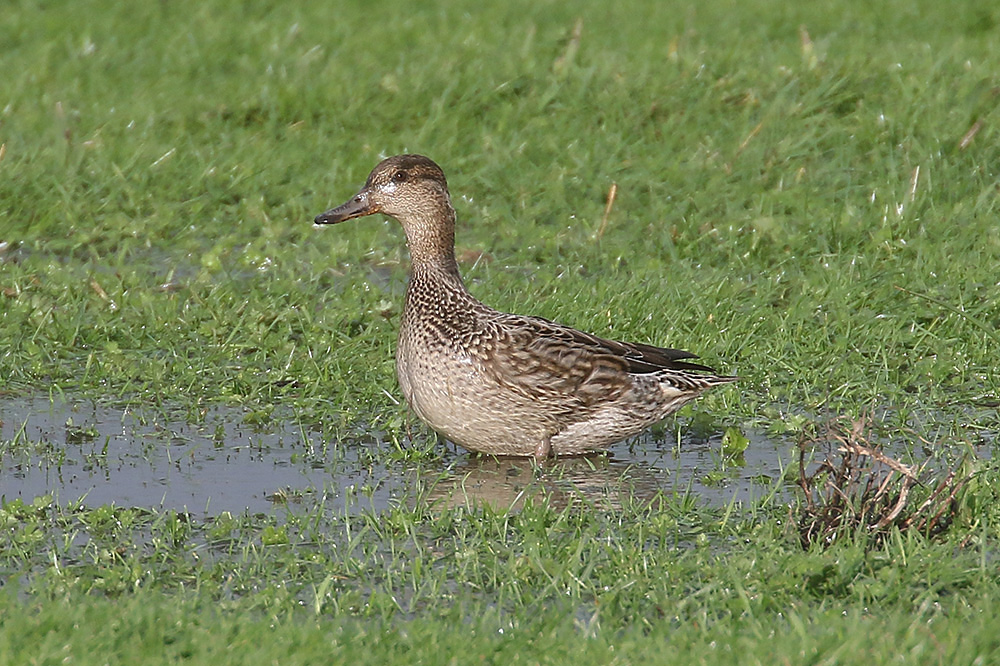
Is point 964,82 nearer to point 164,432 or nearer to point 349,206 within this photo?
point 349,206

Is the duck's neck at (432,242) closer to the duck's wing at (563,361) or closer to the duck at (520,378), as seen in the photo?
the duck at (520,378)

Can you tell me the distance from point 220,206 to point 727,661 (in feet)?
21.2

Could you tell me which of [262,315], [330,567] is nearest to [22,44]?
[262,315]

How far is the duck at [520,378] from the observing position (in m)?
6.70

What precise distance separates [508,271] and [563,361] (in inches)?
100.0

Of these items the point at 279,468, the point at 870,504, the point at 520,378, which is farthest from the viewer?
the point at 520,378

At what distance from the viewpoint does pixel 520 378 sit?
6770mm

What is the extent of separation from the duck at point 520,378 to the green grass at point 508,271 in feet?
1.72

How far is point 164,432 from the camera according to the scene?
7098 mm

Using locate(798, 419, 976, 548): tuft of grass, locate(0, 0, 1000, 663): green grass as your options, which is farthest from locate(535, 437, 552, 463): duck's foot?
locate(798, 419, 976, 548): tuft of grass

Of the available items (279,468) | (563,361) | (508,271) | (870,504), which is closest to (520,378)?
(563,361)

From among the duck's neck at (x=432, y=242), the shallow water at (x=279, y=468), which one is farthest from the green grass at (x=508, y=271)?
the duck's neck at (x=432, y=242)

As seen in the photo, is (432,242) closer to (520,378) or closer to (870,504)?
(520,378)

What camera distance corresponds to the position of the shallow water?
628cm
